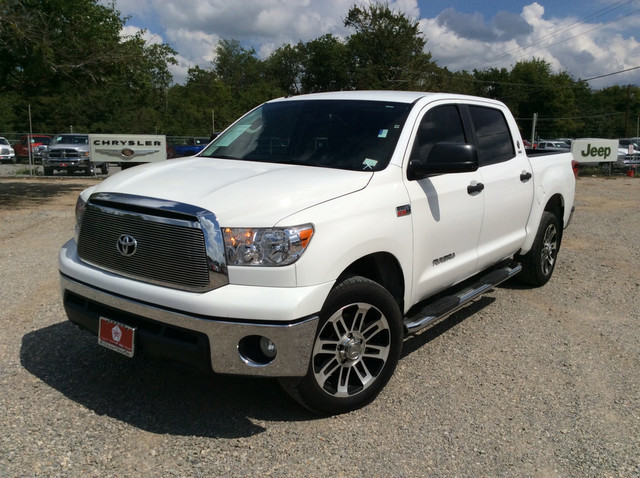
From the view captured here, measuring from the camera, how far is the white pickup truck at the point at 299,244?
9.67 feet

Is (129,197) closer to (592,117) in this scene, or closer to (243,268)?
(243,268)

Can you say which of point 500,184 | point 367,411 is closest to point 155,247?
point 367,411

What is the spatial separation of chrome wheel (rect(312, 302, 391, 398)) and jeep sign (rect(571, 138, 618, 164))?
76.8 feet

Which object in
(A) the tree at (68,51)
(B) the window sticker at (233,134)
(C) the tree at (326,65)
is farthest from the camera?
(C) the tree at (326,65)

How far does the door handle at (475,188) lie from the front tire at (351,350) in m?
1.34

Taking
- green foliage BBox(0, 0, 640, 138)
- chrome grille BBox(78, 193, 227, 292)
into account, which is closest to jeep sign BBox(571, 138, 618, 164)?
green foliage BBox(0, 0, 640, 138)

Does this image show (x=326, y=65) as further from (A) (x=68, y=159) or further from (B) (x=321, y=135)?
(B) (x=321, y=135)

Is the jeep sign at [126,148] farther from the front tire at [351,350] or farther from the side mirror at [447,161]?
the front tire at [351,350]

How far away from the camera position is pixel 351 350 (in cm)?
338

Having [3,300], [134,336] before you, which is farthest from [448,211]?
[3,300]

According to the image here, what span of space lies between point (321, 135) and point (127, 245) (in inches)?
65.7

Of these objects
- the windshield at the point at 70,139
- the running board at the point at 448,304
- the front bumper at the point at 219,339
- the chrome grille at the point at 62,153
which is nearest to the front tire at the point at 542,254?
the running board at the point at 448,304

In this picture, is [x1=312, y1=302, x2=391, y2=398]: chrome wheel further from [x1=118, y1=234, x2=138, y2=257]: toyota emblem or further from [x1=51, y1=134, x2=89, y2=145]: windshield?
[x1=51, y1=134, x2=89, y2=145]: windshield

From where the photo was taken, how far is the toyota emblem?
3.16m
